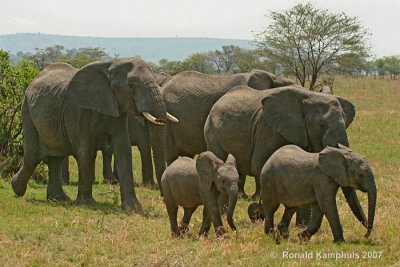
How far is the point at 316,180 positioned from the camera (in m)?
9.16

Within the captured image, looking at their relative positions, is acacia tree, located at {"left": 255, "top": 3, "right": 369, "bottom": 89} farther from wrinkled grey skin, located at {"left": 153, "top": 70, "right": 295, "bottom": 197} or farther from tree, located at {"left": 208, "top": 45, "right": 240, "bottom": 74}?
tree, located at {"left": 208, "top": 45, "right": 240, "bottom": 74}

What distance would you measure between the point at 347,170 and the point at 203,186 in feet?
5.91

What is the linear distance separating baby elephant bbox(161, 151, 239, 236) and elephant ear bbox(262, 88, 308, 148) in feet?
6.04

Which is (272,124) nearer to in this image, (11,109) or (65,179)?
(65,179)

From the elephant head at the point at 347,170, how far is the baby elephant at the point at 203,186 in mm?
1122

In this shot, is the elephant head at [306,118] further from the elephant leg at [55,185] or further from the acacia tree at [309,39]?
the acacia tree at [309,39]

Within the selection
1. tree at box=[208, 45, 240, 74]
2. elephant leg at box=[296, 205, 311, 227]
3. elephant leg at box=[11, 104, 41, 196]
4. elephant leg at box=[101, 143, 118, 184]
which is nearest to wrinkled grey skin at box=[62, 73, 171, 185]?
elephant leg at box=[101, 143, 118, 184]

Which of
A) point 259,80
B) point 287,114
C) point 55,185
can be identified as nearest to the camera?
point 287,114

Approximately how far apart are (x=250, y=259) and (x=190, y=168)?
1.67 m

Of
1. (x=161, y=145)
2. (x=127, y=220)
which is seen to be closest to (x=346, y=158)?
(x=127, y=220)

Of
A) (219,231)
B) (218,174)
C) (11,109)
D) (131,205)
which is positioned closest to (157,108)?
(131,205)

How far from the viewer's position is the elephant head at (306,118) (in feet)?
34.6

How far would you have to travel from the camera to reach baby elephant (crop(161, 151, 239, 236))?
9055mm

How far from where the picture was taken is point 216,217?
9.24 meters
